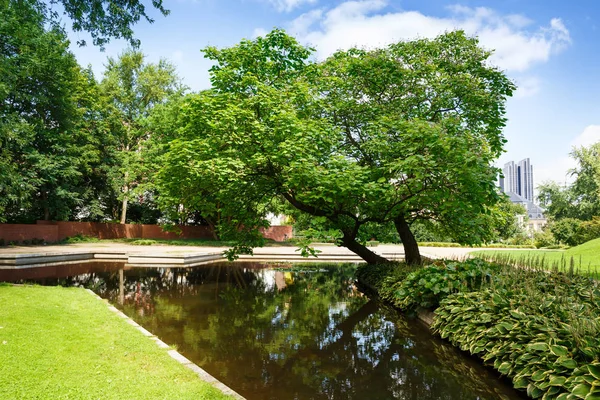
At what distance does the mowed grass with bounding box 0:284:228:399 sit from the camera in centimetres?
376

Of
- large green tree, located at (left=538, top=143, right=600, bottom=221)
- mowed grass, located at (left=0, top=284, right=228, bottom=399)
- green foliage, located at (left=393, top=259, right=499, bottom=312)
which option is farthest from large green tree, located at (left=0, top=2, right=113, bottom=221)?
large green tree, located at (left=538, top=143, right=600, bottom=221)

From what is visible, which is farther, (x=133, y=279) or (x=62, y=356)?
(x=133, y=279)

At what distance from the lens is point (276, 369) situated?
211 inches

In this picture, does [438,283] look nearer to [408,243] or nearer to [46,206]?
[408,243]

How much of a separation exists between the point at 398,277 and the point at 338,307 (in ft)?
5.77

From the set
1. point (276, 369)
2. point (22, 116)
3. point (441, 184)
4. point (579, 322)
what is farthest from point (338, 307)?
point (22, 116)

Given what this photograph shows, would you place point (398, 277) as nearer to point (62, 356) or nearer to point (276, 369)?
point (276, 369)

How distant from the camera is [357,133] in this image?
12406mm

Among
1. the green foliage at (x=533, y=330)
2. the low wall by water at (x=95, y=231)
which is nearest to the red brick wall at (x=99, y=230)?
the low wall by water at (x=95, y=231)

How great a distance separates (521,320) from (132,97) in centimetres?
3717

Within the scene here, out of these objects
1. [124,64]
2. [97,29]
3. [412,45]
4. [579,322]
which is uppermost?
[124,64]

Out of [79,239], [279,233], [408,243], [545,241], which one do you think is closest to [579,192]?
[545,241]

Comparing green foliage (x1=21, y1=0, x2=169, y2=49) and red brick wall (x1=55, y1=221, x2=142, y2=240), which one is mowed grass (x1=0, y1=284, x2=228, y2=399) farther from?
red brick wall (x1=55, y1=221, x2=142, y2=240)

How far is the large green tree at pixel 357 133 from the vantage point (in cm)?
889
